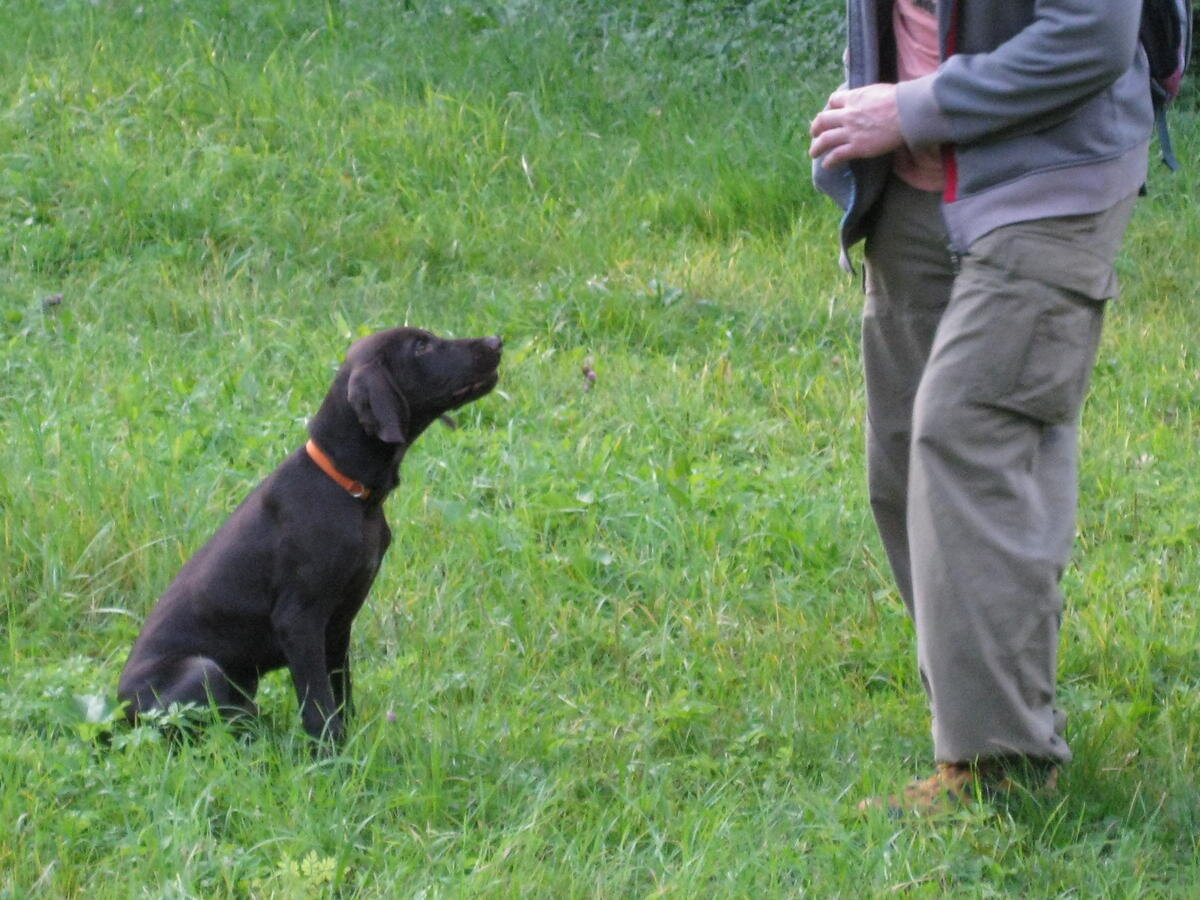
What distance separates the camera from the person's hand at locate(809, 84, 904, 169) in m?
3.22

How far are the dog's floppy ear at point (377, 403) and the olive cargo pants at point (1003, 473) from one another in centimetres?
118

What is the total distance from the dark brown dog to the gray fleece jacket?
1304mm

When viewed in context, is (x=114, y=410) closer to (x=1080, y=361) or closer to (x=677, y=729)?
(x=677, y=729)

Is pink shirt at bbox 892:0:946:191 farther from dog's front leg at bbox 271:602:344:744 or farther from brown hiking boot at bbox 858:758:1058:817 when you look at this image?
dog's front leg at bbox 271:602:344:744

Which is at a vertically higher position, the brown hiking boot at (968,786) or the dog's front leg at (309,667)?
the dog's front leg at (309,667)

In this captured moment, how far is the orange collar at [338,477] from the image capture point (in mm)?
3713

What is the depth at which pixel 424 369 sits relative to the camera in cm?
389

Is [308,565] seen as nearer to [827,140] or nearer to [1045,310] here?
[827,140]

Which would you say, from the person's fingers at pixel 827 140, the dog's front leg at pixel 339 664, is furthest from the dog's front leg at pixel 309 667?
the person's fingers at pixel 827 140

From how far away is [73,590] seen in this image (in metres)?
4.33

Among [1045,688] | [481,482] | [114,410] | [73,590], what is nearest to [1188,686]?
[1045,688]

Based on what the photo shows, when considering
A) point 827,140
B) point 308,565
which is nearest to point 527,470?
point 308,565

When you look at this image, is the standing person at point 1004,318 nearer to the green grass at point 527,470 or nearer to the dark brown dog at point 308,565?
the green grass at point 527,470

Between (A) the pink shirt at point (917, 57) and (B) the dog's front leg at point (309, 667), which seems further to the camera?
(B) the dog's front leg at point (309, 667)
